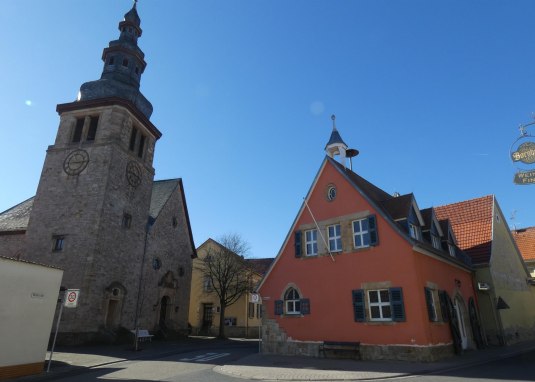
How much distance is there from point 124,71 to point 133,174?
8.17 m

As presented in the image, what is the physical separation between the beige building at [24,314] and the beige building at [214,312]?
23.3 meters

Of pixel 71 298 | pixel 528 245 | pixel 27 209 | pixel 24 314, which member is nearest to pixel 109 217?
pixel 27 209

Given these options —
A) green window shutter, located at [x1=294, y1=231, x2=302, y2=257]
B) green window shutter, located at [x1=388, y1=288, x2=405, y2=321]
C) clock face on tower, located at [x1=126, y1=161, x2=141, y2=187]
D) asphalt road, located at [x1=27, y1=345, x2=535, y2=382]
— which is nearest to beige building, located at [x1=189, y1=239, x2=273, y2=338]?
clock face on tower, located at [x1=126, y1=161, x2=141, y2=187]

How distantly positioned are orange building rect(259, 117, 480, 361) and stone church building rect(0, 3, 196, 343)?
34.1 ft

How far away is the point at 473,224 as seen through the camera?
2325 cm

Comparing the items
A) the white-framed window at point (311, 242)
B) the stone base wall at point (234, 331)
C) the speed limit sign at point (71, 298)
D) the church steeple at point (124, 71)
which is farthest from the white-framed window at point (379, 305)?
the stone base wall at point (234, 331)

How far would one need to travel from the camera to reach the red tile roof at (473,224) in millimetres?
21328

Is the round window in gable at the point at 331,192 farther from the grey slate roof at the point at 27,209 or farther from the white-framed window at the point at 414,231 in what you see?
the grey slate roof at the point at 27,209

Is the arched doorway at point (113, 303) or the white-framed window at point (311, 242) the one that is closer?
the white-framed window at point (311, 242)

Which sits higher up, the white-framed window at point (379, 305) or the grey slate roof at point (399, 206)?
the grey slate roof at point (399, 206)

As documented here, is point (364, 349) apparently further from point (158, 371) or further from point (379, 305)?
point (158, 371)

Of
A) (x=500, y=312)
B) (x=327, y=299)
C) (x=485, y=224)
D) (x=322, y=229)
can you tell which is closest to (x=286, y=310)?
(x=327, y=299)

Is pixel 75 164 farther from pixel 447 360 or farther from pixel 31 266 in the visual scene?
pixel 447 360

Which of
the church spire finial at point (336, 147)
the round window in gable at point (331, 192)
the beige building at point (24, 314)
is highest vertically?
the church spire finial at point (336, 147)
